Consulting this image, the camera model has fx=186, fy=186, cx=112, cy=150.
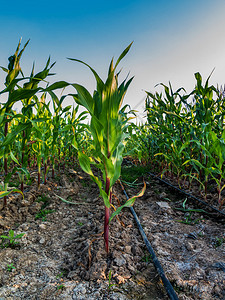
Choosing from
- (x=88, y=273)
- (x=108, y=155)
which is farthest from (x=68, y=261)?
(x=108, y=155)

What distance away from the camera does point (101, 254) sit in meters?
1.20

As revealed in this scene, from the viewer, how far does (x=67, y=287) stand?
3.25ft

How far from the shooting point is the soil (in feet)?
3.23

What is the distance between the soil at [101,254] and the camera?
985mm

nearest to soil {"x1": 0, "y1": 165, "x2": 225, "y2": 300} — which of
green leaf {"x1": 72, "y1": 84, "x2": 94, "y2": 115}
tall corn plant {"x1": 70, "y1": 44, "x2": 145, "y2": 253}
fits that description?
tall corn plant {"x1": 70, "y1": 44, "x2": 145, "y2": 253}

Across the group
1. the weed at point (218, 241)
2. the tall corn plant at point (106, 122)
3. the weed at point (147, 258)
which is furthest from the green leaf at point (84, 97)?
the weed at point (218, 241)

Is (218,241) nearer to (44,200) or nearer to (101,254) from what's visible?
(101,254)

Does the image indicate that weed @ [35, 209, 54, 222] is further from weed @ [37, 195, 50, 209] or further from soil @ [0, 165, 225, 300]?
weed @ [37, 195, 50, 209]

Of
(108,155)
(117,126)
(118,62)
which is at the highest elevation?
(118,62)

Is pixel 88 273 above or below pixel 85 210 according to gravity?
below

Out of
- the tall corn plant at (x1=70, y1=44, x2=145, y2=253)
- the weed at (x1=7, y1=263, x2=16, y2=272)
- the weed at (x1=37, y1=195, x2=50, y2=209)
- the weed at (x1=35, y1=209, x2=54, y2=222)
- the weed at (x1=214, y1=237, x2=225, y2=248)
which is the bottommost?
the weed at (x1=214, y1=237, x2=225, y2=248)

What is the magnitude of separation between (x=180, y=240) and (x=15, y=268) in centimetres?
118

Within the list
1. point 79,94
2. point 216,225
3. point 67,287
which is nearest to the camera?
point 67,287

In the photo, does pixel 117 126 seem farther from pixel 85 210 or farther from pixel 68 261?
pixel 85 210
